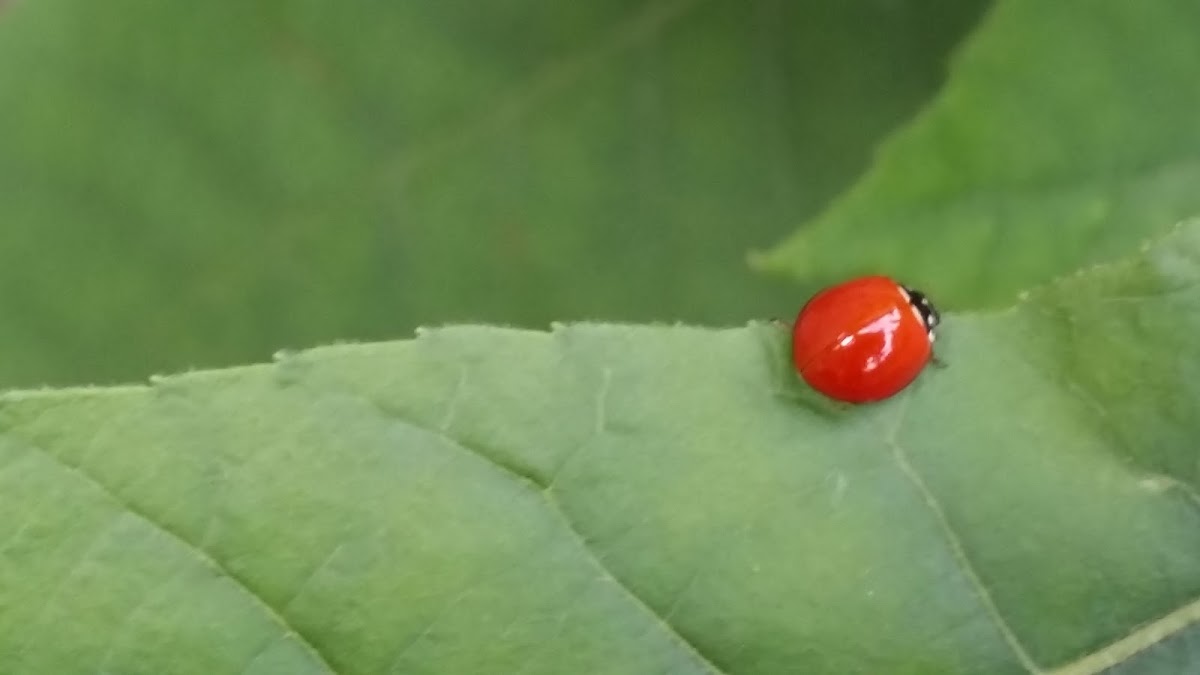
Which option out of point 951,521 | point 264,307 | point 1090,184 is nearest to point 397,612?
point 951,521

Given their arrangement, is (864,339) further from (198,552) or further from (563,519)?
(198,552)

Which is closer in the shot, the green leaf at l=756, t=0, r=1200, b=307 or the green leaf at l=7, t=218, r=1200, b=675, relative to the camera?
the green leaf at l=7, t=218, r=1200, b=675

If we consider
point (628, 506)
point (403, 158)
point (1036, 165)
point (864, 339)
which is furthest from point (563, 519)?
point (403, 158)

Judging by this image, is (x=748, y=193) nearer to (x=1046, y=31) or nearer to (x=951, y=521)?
(x=1046, y=31)

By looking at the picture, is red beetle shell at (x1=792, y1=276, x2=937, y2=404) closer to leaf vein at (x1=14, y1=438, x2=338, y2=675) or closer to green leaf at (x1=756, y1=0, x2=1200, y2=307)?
green leaf at (x1=756, y1=0, x2=1200, y2=307)

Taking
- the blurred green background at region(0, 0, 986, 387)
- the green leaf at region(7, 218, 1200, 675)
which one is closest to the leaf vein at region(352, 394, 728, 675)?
the green leaf at region(7, 218, 1200, 675)

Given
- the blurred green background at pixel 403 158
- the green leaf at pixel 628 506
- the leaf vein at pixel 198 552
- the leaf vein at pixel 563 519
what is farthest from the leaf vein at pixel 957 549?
the blurred green background at pixel 403 158

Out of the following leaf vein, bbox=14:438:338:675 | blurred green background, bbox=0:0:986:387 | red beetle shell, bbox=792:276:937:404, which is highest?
blurred green background, bbox=0:0:986:387

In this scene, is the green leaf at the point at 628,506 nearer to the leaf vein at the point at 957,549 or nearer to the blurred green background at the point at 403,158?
the leaf vein at the point at 957,549
